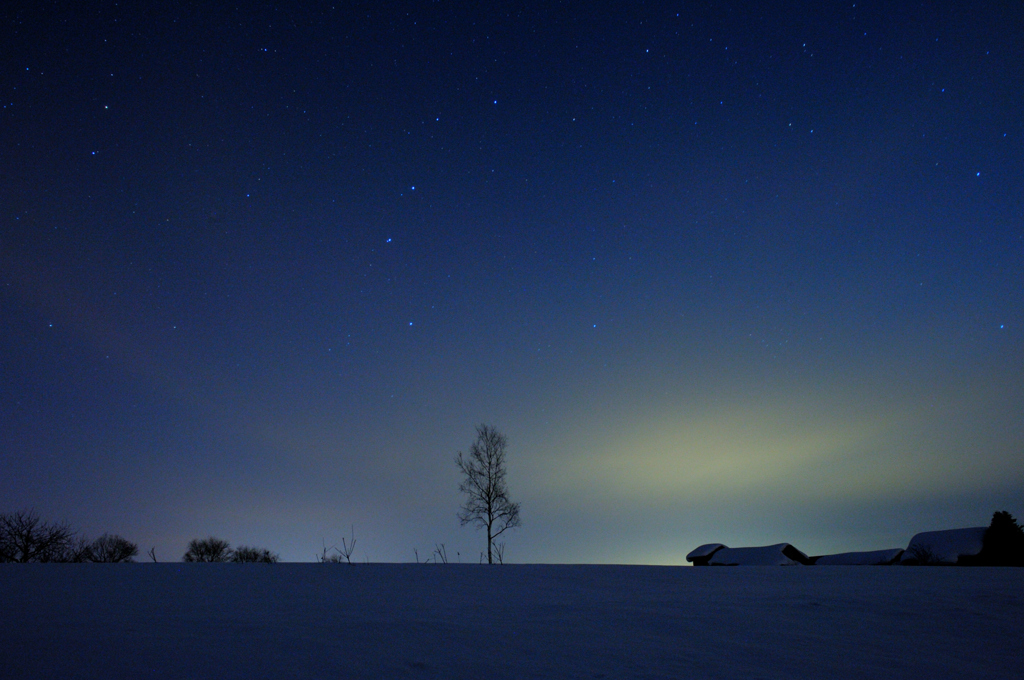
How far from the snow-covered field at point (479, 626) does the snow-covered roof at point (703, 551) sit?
34.6m

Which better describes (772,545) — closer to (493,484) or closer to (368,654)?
(493,484)

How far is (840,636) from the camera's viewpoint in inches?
144

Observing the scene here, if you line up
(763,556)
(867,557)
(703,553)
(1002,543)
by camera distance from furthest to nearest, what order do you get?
(703,553), (867,557), (763,556), (1002,543)

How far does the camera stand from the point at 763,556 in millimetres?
33250

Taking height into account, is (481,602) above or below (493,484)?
below

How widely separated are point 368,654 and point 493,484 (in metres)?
27.4

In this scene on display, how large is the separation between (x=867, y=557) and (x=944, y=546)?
671 cm

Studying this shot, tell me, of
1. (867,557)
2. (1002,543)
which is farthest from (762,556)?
(1002,543)

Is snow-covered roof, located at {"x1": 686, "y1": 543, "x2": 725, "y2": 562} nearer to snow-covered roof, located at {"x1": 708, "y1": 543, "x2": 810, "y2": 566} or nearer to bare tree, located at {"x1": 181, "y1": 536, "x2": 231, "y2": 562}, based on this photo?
snow-covered roof, located at {"x1": 708, "y1": 543, "x2": 810, "y2": 566}

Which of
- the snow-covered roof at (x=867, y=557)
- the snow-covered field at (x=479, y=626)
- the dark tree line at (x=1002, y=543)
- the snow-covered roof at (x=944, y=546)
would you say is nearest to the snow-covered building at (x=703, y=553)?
the snow-covered roof at (x=867, y=557)

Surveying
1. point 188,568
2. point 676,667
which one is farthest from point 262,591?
point 676,667

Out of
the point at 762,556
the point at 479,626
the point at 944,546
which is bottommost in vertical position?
the point at 762,556

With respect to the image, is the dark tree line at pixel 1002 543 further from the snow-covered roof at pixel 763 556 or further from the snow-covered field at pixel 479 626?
the snow-covered field at pixel 479 626

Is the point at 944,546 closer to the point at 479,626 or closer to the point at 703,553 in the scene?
the point at 703,553
